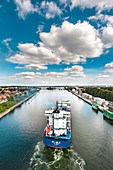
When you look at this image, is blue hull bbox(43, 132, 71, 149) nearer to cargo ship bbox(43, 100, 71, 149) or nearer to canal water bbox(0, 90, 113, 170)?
cargo ship bbox(43, 100, 71, 149)

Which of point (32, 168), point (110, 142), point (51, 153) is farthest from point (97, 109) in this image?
point (32, 168)

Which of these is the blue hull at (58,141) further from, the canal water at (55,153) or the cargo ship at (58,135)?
the canal water at (55,153)

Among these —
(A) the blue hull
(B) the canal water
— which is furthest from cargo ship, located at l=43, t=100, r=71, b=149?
(B) the canal water

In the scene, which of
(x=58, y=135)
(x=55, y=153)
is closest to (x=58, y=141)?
(x=58, y=135)

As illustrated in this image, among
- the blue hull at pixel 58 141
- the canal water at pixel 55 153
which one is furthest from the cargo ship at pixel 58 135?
the canal water at pixel 55 153

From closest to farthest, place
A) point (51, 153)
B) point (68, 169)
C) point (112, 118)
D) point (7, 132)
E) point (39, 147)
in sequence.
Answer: point (68, 169), point (51, 153), point (39, 147), point (7, 132), point (112, 118)

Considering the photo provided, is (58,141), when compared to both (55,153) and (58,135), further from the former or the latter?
(55,153)

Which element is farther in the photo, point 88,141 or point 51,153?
point 88,141

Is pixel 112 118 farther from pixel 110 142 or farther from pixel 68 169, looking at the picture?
pixel 68 169
